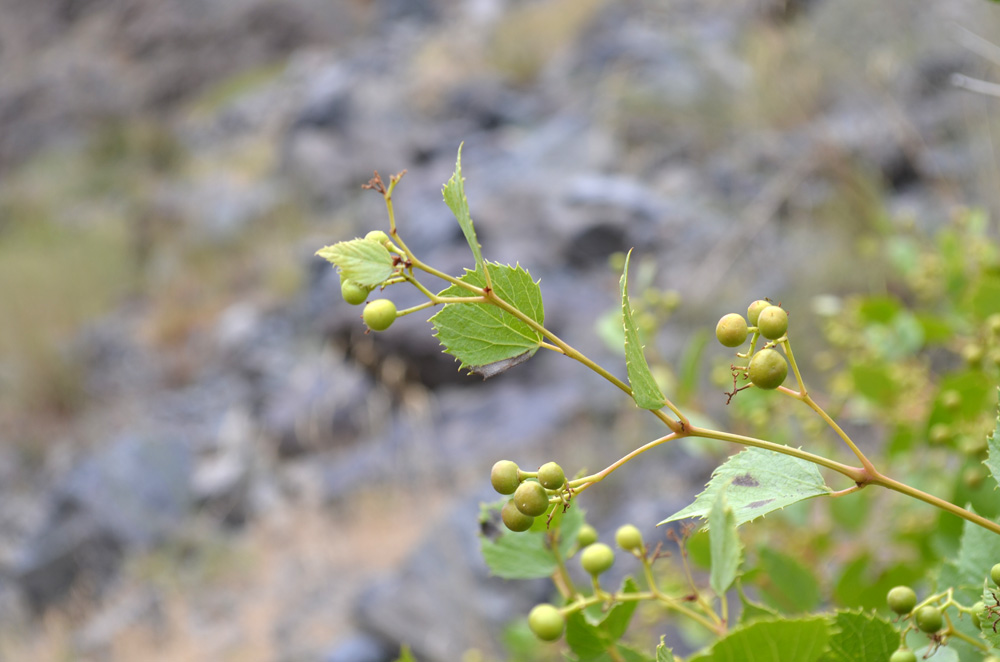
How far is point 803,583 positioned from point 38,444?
4061mm

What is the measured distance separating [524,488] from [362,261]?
8 centimetres

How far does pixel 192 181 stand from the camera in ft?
18.4

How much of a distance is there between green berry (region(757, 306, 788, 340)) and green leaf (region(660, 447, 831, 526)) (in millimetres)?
42

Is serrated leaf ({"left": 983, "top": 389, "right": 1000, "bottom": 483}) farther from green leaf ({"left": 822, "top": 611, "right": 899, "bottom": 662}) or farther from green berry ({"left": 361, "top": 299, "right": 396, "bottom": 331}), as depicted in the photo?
green berry ({"left": 361, "top": 299, "right": 396, "bottom": 331})

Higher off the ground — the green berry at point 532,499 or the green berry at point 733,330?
the green berry at point 733,330

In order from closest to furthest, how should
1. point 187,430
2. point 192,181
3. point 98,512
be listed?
point 98,512 < point 187,430 < point 192,181

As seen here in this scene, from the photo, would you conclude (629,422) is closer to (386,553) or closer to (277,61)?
(386,553)

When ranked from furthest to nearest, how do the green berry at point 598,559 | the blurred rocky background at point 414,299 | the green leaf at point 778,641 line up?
the blurred rocky background at point 414,299 → the green berry at point 598,559 → the green leaf at point 778,641

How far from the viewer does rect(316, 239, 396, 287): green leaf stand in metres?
0.22

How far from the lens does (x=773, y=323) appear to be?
0.21 meters

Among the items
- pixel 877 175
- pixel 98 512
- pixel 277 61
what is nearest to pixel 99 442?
pixel 98 512

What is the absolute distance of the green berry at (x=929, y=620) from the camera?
0.23 metres

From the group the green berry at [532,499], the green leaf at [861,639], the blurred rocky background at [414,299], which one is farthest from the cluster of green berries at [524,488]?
the blurred rocky background at [414,299]

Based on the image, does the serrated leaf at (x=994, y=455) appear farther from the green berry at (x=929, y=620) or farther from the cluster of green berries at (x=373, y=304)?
the cluster of green berries at (x=373, y=304)
